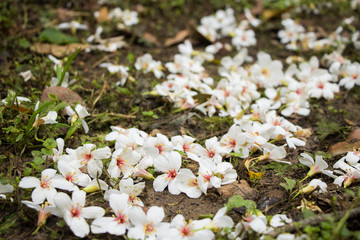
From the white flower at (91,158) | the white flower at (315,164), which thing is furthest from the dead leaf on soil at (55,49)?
the white flower at (315,164)

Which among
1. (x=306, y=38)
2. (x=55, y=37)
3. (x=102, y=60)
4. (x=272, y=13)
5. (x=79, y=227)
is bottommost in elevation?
(x=79, y=227)

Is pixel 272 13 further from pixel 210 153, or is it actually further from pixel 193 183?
pixel 193 183

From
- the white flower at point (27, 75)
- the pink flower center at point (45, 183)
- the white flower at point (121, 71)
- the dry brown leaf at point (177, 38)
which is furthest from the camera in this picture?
the dry brown leaf at point (177, 38)

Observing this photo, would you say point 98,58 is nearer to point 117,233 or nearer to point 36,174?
point 36,174

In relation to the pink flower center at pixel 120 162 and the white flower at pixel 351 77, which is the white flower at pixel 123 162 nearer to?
the pink flower center at pixel 120 162

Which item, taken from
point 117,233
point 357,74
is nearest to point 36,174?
point 117,233

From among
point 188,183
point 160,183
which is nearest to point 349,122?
point 188,183
